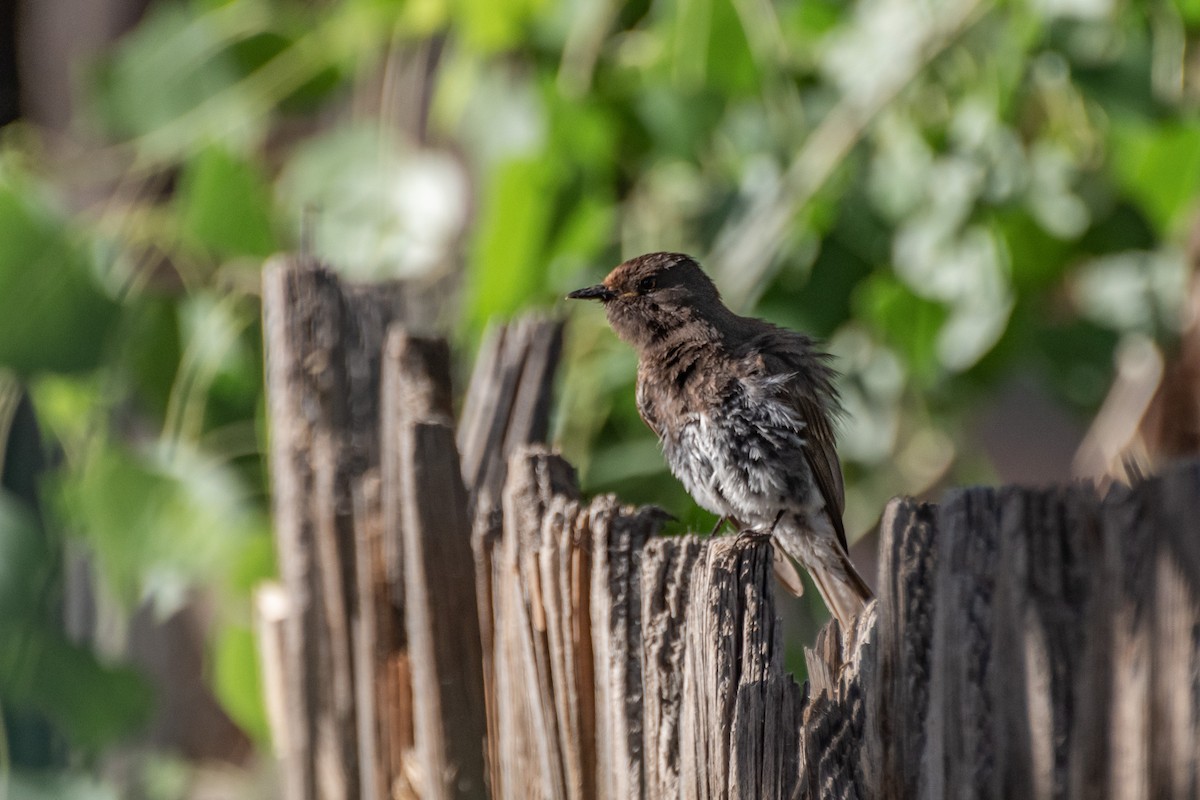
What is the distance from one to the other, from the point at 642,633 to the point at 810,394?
118cm

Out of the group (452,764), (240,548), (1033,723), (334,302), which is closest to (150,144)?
(240,548)

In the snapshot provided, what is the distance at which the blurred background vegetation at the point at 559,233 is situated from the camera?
2.62m

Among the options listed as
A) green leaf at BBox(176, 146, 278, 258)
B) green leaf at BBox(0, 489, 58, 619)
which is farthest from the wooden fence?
green leaf at BBox(176, 146, 278, 258)

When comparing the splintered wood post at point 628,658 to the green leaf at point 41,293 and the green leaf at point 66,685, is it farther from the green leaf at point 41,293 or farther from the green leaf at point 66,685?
the green leaf at point 41,293

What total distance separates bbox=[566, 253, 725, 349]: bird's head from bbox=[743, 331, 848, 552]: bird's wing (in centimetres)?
14

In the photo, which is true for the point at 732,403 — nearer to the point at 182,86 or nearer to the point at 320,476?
the point at 320,476

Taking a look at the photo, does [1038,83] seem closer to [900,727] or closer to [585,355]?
[585,355]

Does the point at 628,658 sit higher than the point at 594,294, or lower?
lower

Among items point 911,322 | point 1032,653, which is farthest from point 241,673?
point 1032,653

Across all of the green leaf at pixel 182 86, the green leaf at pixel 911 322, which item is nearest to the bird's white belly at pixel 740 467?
the green leaf at pixel 911 322

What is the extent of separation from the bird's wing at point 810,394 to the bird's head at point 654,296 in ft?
0.46

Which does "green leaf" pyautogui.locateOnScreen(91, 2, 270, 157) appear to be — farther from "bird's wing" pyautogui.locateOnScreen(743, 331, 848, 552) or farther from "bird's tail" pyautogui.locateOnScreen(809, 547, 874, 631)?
"bird's tail" pyautogui.locateOnScreen(809, 547, 874, 631)

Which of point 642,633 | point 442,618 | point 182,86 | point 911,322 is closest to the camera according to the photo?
point 642,633

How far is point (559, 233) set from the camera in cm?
297
